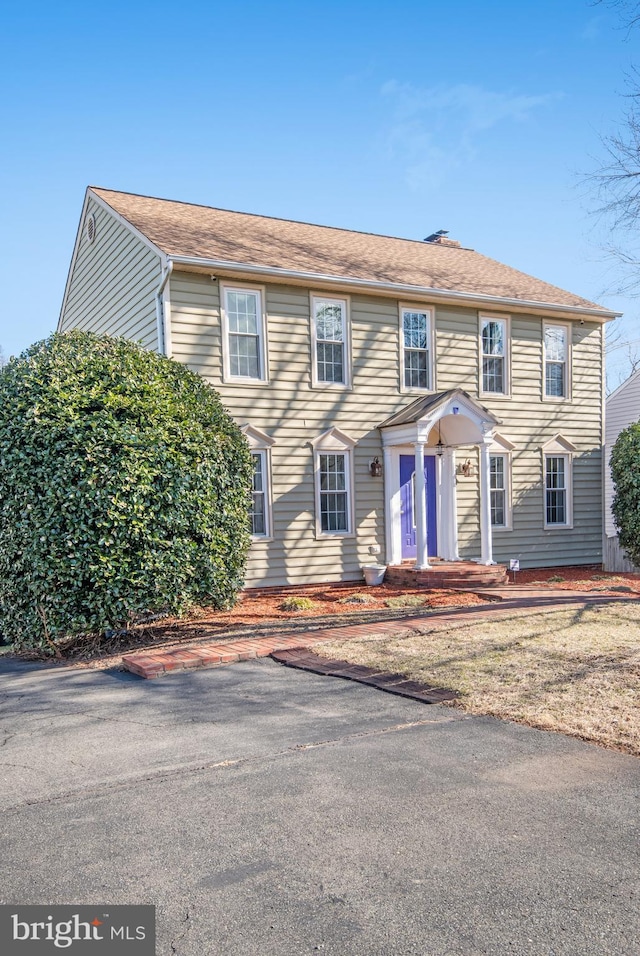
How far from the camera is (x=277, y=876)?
3207 mm

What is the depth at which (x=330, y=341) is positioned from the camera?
1392 cm

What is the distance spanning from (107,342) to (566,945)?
8484 mm

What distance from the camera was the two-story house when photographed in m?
13.0

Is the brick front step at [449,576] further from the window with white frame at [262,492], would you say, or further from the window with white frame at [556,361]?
the window with white frame at [556,361]

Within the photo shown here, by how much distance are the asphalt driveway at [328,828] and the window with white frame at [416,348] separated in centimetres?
980

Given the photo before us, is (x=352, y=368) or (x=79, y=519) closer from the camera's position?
(x=79, y=519)

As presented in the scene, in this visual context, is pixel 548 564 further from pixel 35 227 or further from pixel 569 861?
pixel 35 227

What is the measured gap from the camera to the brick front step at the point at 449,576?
526 inches

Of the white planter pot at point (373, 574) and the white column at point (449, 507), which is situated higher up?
the white column at point (449, 507)

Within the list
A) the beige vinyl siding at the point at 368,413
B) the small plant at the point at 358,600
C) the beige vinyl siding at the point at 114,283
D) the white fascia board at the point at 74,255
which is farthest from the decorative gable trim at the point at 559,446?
the white fascia board at the point at 74,255

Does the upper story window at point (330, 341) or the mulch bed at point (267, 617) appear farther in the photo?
the upper story window at point (330, 341)

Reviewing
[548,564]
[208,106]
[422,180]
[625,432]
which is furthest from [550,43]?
[548,564]

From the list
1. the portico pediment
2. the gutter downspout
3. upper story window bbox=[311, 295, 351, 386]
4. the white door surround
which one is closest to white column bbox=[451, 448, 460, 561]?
the white door surround

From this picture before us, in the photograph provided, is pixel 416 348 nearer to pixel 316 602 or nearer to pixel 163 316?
pixel 163 316
